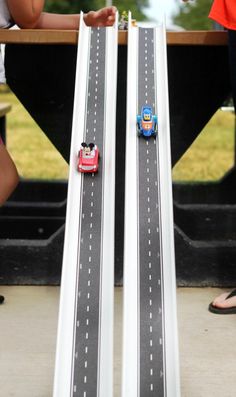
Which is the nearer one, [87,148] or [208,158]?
[87,148]

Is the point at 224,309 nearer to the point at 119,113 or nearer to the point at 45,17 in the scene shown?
the point at 119,113

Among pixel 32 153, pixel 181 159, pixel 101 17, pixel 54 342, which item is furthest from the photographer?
pixel 32 153

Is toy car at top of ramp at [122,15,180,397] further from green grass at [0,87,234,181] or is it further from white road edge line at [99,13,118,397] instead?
green grass at [0,87,234,181]

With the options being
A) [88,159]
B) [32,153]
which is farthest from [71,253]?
[32,153]

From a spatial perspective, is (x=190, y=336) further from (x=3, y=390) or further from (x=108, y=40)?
(x=108, y=40)

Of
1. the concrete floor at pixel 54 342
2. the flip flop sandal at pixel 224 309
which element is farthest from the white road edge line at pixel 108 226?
the flip flop sandal at pixel 224 309

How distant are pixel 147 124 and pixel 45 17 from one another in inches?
34.2

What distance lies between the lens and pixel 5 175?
3.39 m

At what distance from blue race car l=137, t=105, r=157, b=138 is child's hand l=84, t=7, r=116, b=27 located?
620 mm

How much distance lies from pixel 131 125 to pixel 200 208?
1.43 m

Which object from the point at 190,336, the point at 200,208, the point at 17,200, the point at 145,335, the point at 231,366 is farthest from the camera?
the point at 17,200

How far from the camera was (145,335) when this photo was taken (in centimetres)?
248

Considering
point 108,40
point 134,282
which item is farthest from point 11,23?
point 134,282

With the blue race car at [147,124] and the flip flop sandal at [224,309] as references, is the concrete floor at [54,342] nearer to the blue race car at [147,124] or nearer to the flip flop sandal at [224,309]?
the flip flop sandal at [224,309]
